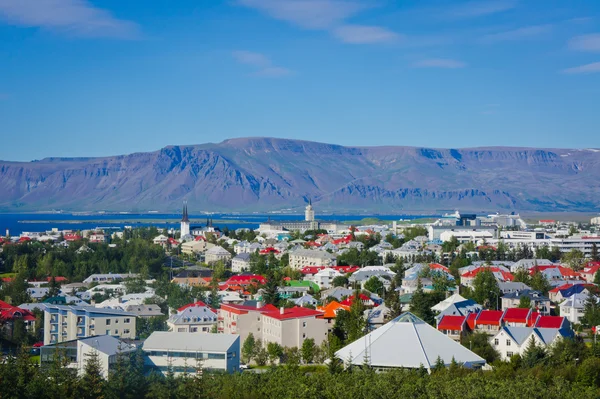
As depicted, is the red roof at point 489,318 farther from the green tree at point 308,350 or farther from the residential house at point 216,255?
the residential house at point 216,255

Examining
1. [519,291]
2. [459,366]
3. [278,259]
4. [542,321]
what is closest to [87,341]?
[459,366]

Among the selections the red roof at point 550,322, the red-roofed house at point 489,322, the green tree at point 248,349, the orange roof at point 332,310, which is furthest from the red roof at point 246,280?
the red roof at point 550,322

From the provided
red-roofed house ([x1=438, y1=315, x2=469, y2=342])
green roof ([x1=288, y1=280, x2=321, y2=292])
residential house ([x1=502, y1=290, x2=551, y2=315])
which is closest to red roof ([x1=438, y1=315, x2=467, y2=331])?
red-roofed house ([x1=438, y1=315, x2=469, y2=342])

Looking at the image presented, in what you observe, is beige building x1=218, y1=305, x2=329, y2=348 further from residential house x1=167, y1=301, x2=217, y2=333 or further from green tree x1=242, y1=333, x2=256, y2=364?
residential house x1=167, y1=301, x2=217, y2=333

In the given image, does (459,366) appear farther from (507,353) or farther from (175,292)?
(175,292)

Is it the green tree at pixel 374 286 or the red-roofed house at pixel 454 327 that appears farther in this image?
the green tree at pixel 374 286
